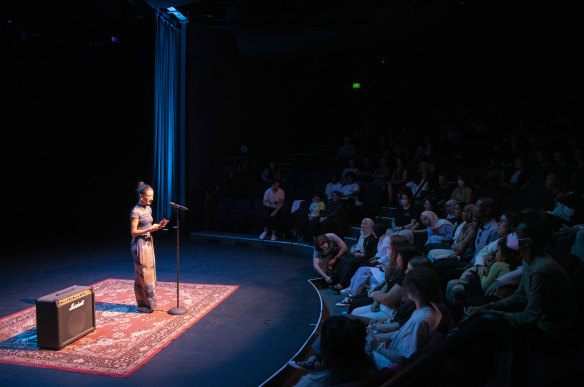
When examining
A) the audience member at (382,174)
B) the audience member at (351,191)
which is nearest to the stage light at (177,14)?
the audience member at (351,191)

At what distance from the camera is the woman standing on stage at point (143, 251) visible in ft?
14.1

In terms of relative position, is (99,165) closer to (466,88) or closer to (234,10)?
(234,10)

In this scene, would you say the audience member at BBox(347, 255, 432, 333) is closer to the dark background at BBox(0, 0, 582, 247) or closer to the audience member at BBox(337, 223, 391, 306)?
the audience member at BBox(337, 223, 391, 306)

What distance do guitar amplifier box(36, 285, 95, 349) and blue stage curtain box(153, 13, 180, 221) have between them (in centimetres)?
518

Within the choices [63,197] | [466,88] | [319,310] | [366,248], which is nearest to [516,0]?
[466,88]

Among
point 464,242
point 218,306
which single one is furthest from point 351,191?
point 218,306

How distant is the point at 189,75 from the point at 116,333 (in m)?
6.52

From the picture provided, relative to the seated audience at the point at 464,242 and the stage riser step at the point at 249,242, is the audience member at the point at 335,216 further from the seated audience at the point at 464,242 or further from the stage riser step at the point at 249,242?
the seated audience at the point at 464,242

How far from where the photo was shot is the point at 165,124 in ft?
28.9

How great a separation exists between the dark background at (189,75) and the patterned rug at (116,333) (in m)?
4.52

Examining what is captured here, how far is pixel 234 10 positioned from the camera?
9.36 metres

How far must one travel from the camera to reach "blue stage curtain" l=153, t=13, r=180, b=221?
344 inches

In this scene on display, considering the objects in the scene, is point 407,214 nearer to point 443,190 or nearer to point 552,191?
point 443,190

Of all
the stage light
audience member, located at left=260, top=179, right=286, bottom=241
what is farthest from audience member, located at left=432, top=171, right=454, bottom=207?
the stage light
